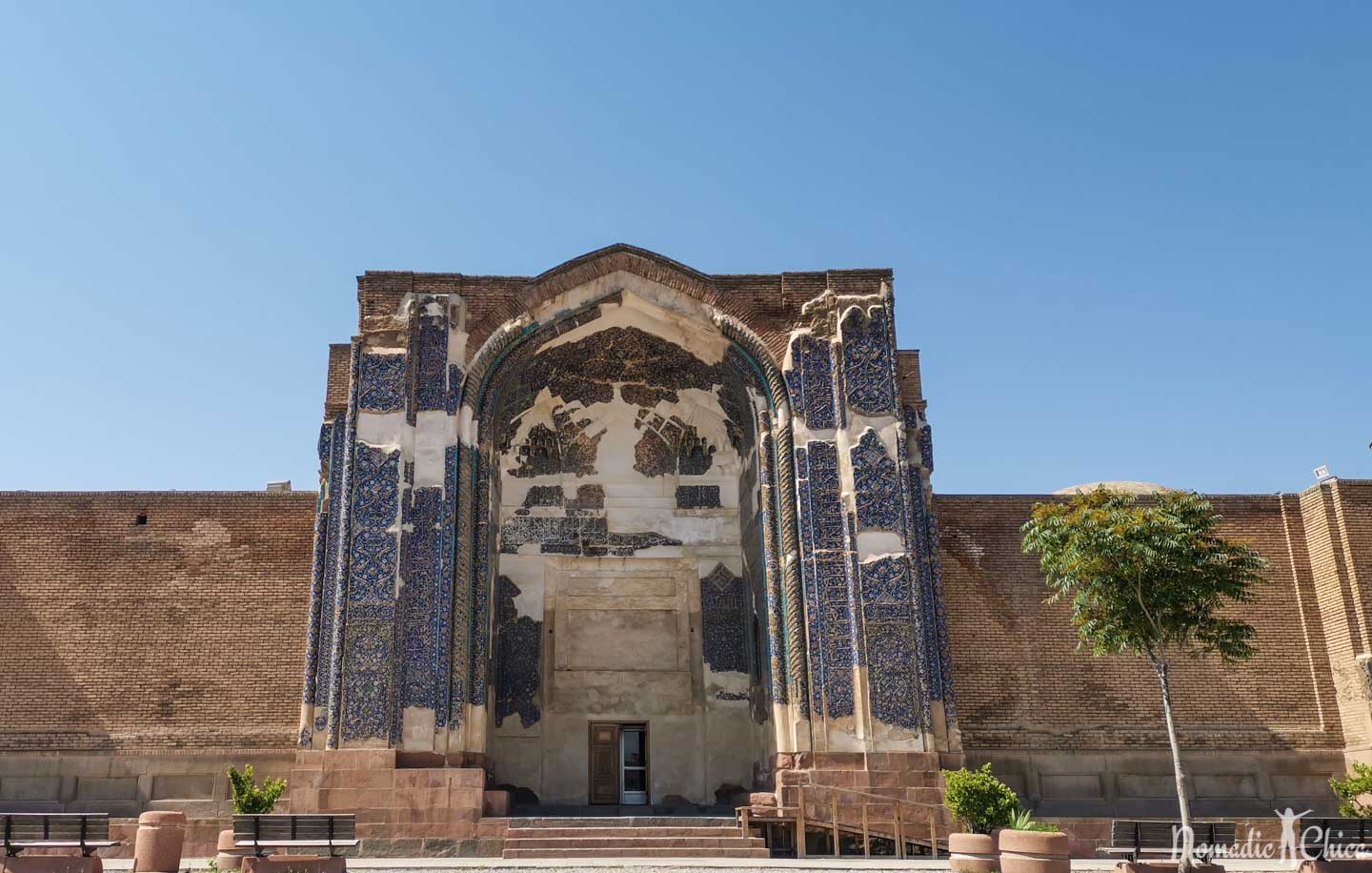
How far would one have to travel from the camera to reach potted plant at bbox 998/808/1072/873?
10.9 meters

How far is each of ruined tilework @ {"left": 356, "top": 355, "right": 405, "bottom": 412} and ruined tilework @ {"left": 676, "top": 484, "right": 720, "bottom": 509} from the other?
4.70m

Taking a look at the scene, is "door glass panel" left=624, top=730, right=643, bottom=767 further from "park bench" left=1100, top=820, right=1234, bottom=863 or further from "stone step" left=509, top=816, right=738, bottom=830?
"park bench" left=1100, top=820, right=1234, bottom=863

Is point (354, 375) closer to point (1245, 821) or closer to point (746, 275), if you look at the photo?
point (746, 275)

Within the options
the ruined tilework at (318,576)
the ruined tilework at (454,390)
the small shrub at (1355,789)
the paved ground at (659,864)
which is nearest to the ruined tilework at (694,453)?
the ruined tilework at (454,390)

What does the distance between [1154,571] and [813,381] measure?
5789 millimetres

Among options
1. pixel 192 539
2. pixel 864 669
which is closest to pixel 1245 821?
pixel 864 669

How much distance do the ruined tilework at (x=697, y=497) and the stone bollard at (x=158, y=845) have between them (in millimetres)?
9258

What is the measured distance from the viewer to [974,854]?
38.8 ft

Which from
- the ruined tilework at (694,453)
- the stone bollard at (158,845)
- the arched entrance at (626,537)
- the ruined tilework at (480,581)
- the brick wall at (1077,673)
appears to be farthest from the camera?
the ruined tilework at (694,453)

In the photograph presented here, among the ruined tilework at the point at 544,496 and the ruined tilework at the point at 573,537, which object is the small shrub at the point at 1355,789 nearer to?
the ruined tilework at the point at 573,537

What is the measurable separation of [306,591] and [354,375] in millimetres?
3427

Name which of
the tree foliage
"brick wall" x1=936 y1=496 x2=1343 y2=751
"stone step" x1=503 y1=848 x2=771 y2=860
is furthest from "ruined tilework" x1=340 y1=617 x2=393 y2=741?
the tree foliage

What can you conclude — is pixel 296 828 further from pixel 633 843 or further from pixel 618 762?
pixel 618 762

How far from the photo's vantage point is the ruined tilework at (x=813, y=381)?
55.8ft
